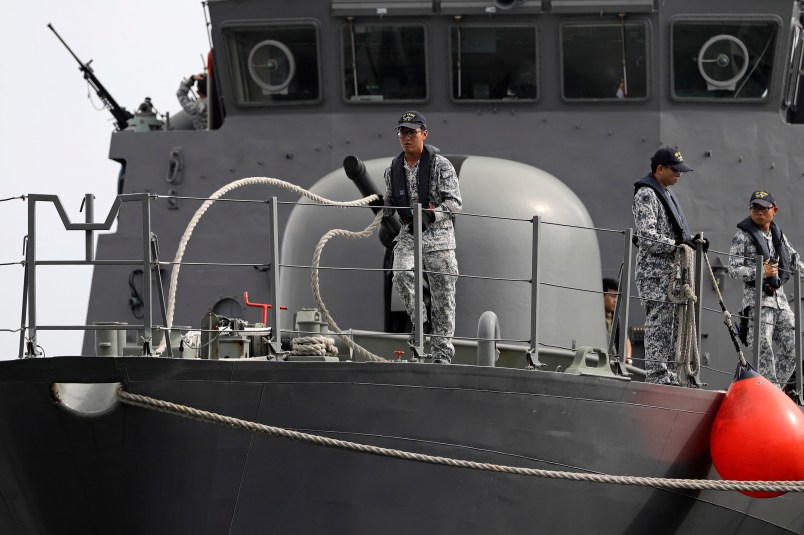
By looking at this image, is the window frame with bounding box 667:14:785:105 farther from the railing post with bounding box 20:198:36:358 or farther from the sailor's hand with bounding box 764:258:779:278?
the railing post with bounding box 20:198:36:358

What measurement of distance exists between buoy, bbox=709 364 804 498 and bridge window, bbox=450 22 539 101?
3870 millimetres

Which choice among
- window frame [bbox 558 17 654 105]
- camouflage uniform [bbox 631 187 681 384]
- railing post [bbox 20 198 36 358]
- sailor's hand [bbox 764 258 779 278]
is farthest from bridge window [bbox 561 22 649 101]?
railing post [bbox 20 198 36 358]

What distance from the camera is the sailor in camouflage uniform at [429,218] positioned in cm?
734

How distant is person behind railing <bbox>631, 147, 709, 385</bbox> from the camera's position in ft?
25.3

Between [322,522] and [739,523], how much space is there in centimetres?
240

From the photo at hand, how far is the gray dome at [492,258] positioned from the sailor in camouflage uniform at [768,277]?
0.85 meters

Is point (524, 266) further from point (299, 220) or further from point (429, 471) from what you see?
point (429, 471)

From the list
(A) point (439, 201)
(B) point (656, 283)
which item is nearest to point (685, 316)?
(B) point (656, 283)

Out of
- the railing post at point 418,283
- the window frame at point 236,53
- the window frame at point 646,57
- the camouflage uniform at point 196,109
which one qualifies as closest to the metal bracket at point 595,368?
the railing post at point 418,283

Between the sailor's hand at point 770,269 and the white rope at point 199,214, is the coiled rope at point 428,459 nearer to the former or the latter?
the white rope at point 199,214

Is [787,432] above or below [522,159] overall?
below

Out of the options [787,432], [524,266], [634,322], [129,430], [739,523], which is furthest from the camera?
[634,322]

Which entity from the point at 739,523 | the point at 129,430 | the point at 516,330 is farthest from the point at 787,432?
the point at 129,430

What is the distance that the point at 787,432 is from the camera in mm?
7016
